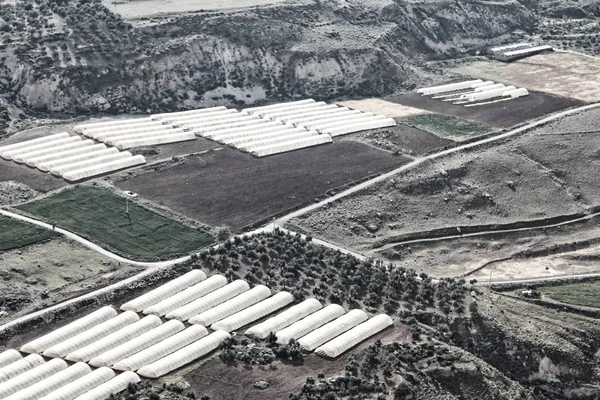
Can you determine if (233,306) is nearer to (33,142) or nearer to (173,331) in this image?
(173,331)

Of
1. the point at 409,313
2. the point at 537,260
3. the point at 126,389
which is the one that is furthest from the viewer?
the point at 537,260

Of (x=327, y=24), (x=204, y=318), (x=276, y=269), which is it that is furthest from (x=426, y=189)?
(x=327, y=24)

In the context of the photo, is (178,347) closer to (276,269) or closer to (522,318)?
(276,269)

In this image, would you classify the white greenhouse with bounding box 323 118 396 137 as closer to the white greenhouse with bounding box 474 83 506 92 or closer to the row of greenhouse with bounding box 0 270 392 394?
the white greenhouse with bounding box 474 83 506 92

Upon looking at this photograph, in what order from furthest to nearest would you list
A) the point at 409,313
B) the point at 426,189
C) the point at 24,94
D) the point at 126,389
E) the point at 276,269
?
the point at 24,94 < the point at 426,189 < the point at 276,269 < the point at 409,313 < the point at 126,389

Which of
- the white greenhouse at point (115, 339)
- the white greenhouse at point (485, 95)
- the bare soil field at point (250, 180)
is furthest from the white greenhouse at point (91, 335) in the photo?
the white greenhouse at point (485, 95)

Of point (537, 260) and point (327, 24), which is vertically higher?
point (327, 24)

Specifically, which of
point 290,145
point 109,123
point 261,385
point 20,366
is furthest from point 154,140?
point 261,385
